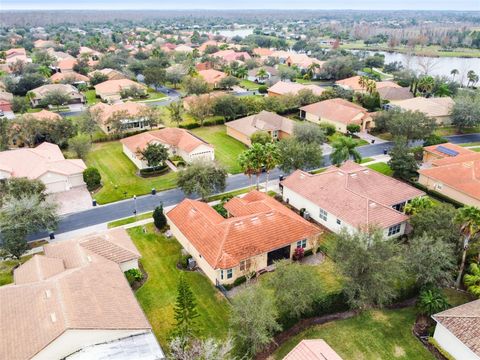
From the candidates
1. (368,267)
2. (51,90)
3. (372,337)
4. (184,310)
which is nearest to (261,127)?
(368,267)

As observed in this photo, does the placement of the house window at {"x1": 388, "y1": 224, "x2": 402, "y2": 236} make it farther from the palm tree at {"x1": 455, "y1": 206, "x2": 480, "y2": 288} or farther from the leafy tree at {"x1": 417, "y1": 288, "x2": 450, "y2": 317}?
the leafy tree at {"x1": 417, "y1": 288, "x2": 450, "y2": 317}

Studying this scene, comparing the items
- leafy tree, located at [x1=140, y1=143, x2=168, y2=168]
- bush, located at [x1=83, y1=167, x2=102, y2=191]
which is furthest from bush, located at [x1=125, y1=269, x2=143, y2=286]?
leafy tree, located at [x1=140, y1=143, x2=168, y2=168]

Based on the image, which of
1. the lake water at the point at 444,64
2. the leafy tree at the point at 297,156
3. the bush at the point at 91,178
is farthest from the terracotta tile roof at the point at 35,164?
the lake water at the point at 444,64

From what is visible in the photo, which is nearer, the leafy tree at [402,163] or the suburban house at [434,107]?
the leafy tree at [402,163]

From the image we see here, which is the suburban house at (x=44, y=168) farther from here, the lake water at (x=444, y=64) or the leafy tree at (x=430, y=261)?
the lake water at (x=444, y=64)

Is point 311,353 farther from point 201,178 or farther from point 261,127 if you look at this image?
point 261,127

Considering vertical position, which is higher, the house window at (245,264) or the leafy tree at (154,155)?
the leafy tree at (154,155)

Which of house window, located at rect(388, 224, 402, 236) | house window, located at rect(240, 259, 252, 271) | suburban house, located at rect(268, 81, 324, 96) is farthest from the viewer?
suburban house, located at rect(268, 81, 324, 96)

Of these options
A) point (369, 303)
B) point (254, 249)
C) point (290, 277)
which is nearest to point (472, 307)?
point (369, 303)
